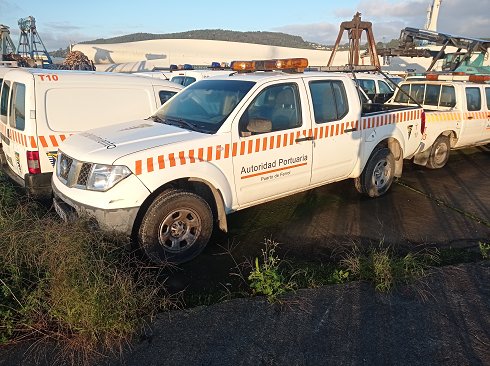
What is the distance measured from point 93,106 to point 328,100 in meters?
3.12

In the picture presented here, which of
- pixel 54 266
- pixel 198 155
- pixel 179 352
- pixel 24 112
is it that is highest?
pixel 24 112

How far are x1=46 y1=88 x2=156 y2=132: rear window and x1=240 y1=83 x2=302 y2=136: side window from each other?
2.19m

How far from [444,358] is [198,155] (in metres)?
2.58

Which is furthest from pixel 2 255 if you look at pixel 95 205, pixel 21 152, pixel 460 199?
pixel 460 199

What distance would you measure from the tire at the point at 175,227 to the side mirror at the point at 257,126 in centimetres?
88

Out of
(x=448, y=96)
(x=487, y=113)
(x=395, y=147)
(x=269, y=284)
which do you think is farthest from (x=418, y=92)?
(x=269, y=284)

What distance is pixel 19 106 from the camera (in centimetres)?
492

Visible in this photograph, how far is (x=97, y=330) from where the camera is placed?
2633 mm

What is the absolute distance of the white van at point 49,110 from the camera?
471cm

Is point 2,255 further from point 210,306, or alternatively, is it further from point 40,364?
point 210,306

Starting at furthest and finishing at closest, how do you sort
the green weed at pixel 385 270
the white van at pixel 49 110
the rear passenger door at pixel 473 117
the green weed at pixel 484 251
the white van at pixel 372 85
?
the white van at pixel 372 85 < the rear passenger door at pixel 473 117 < the white van at pixel 49 110 < the green weed at pixel 484 251 < the green weed at pixel 385 270

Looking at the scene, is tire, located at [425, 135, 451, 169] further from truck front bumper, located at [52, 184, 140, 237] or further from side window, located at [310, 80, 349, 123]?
truck front bumper, located at [52, 184, 140, 237]

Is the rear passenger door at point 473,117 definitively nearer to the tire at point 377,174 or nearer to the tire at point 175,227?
the tire at point 377,174

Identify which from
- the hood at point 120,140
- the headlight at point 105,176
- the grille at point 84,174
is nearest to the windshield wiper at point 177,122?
the hood at point 120,140
